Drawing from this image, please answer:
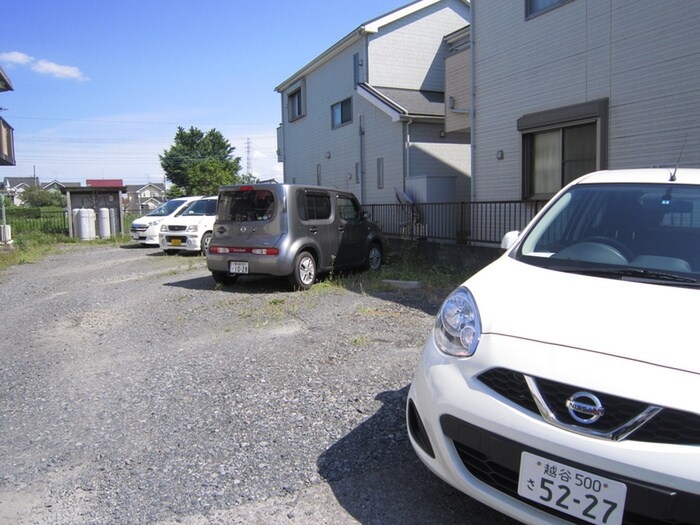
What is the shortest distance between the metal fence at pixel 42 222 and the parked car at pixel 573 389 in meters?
22.0

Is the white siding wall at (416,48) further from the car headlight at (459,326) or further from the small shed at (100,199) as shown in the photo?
the car headlight at (459,326)

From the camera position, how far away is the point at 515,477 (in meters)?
2.03

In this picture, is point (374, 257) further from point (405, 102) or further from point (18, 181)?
point (18, 181)

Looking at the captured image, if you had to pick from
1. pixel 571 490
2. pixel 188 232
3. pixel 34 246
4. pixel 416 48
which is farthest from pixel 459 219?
pixel 34 246

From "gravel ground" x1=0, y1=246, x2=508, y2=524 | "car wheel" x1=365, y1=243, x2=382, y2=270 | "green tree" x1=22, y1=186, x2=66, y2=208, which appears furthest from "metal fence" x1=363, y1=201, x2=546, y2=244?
"green tree" x1=22, y1=186, x2=66, y2=208

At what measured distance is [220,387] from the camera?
408 cm

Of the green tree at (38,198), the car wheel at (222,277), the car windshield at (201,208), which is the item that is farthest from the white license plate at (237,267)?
the green tree at (38,198)

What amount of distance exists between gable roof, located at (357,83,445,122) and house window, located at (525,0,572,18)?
182 inches

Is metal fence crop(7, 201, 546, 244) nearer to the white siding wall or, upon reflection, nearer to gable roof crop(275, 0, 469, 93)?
the white siding wall

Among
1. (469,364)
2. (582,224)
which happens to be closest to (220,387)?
(469,364)

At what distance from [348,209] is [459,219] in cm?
292

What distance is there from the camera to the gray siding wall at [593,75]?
7223mm

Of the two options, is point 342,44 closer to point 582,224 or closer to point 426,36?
point 426,36

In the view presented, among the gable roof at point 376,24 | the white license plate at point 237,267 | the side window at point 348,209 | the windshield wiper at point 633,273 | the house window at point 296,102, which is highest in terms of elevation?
the gable roof at point 376,24
